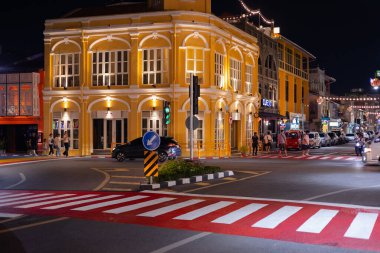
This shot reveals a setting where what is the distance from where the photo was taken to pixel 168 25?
34.9m

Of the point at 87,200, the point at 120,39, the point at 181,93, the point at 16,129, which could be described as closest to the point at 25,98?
the point at 16,129

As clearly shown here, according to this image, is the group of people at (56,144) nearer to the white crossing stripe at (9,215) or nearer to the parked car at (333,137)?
the white crossing stripe at (9,215)

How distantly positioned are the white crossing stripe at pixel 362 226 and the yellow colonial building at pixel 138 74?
940 inches

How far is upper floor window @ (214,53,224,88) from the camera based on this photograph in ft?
120

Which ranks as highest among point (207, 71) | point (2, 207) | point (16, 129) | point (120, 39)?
point (120, 39)

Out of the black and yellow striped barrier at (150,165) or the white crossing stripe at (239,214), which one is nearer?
the white crossing stripe at (239,214)

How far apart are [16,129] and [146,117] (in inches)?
477

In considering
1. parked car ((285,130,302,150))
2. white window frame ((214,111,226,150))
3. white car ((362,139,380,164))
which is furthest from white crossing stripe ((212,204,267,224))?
parked car ((285,130,302,150))

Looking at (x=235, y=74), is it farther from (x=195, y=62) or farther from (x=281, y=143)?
(x=281, y=143)

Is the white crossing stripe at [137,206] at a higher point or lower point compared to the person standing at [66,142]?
lower

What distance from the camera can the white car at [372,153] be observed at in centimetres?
2348

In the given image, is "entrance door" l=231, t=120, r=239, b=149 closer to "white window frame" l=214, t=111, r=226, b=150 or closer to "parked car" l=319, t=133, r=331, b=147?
"white window frame" l=214, t=111, r=226, b=150

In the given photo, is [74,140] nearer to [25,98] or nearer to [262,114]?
[25,98]

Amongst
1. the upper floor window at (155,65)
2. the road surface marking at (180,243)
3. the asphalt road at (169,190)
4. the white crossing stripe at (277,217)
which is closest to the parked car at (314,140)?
the upper floor window at (155,65)
